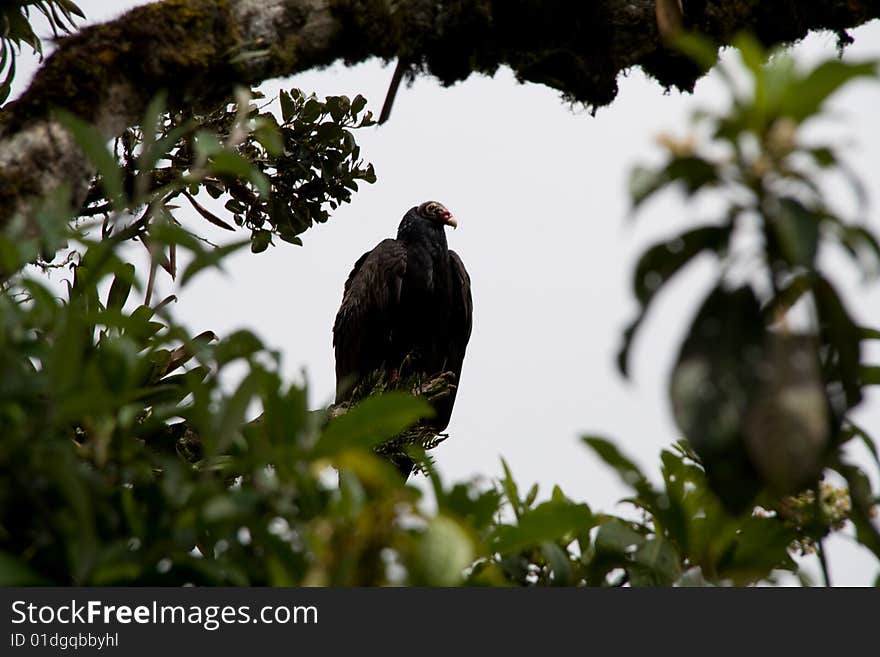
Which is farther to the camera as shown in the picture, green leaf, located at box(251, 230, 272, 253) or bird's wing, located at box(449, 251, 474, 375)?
bird's wing, located at box(449, 251, 474, 375)

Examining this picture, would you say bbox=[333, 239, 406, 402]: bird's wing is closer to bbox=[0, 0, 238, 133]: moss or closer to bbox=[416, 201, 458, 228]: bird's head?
bbox=[416, 201, 458, 228]: bird's head

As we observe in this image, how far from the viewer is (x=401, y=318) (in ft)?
18.1

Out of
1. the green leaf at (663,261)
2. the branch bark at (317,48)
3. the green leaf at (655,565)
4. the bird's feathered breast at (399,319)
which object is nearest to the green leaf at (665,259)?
the green leaf at (663,261)

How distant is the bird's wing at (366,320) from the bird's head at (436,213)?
72cm

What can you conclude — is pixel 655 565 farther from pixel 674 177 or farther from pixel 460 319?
pixel 460 319

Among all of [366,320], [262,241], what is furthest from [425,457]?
[366,320]

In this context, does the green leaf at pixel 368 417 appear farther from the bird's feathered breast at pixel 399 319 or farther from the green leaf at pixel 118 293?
the bird's feathered breast at pixel 399 319

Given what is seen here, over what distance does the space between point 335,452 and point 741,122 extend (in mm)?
667

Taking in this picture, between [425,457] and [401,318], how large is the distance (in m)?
3.90

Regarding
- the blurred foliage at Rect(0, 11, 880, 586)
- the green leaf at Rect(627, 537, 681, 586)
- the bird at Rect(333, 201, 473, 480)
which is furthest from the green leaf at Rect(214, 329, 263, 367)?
the bird at Rect(333, 201, 473, 480)

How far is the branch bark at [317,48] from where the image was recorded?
1.75 m

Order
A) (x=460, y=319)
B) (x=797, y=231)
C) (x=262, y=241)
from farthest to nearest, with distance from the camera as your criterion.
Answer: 1. (x=460, y=319)
2. (x=262, y=241)
3. (x=797, y=231)

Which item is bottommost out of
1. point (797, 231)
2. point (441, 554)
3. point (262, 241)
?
point (441, 554)

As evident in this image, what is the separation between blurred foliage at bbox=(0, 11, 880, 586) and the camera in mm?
1200
